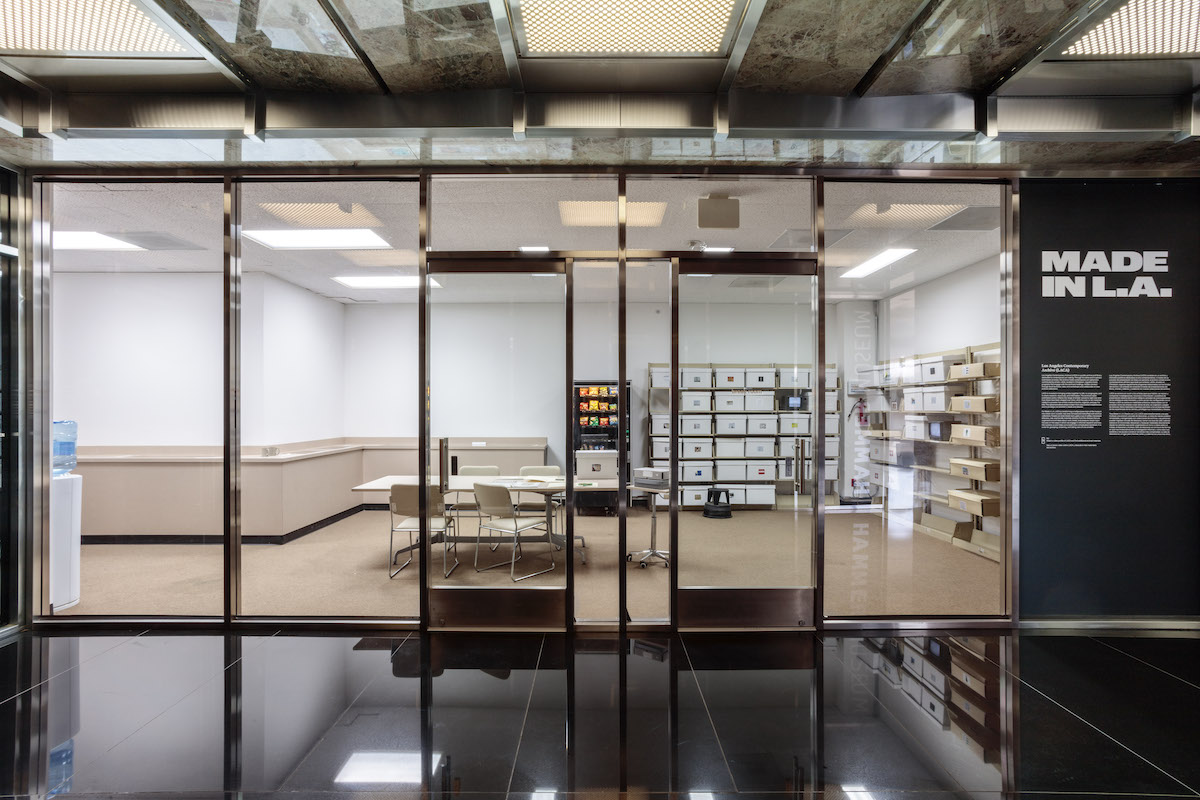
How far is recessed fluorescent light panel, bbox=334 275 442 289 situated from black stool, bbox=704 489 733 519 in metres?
2.31

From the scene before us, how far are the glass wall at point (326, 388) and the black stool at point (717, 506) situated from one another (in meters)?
2.03

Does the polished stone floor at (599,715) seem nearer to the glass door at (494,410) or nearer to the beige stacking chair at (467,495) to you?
the glass door at (494,410)

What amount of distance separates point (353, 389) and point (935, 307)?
409cm

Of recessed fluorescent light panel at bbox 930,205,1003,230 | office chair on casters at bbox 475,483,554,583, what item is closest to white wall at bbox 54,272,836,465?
office chair on casters at bbox 475,483,554,583

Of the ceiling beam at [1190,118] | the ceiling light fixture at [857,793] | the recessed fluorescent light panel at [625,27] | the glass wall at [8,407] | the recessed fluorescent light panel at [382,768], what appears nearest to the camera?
the ceiling light fixture at [857,793]

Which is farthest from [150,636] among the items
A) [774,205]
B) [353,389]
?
[774,205]

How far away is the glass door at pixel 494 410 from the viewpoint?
396 cm

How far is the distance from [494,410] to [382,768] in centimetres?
→ 211

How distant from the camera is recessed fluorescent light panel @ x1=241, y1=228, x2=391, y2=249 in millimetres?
4184

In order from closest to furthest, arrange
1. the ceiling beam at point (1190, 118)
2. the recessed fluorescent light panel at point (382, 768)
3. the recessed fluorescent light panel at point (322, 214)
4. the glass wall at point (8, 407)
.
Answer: the recessed fluorescent light panel at point (382, 768), the ceiling beam at point (1190, 118), the glass wall at point (8, 407), the recessed fluorescent light panel at point (322, 214)

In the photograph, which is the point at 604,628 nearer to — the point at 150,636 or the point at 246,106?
the point at 150,636

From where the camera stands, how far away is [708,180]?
4.05 meters

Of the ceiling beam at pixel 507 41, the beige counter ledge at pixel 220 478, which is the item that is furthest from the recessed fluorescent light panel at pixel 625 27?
the beige counter ledge at pixel 220 478

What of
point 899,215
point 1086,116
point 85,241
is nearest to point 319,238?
point 85,241
